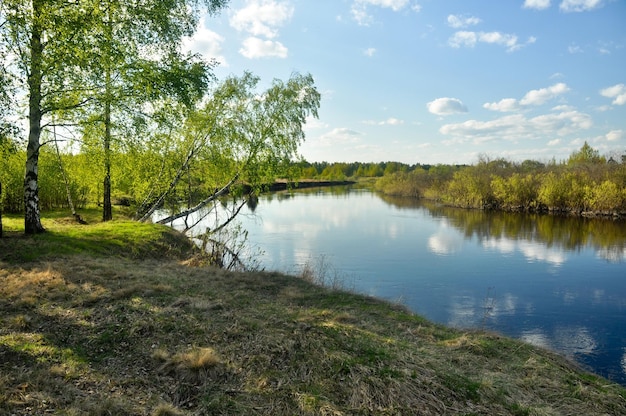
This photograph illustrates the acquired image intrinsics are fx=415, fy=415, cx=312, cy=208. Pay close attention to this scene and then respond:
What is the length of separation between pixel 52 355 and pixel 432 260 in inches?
726

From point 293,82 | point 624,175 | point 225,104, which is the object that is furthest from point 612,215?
point 225,104

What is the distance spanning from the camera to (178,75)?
42.3 ft

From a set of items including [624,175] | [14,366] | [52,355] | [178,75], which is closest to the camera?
[14,366]

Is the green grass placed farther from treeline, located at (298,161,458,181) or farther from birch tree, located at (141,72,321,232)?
treeline, located at (298,161,458,181)

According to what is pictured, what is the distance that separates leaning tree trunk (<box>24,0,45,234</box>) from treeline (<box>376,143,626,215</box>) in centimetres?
4628

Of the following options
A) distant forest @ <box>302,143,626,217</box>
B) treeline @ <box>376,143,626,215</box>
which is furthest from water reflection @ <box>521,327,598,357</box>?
treeline @ <box>376,143,626,215</box>

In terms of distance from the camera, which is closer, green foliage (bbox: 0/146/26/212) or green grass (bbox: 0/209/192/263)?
green grass (bbox: 0/209/192/263)

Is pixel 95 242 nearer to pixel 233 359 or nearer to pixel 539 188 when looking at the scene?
pixel 233 359

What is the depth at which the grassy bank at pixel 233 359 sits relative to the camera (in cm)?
481

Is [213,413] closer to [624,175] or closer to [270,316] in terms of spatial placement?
[270,316]

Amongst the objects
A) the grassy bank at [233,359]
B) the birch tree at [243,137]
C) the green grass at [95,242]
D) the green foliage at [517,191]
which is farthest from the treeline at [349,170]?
the grassy bank at [233,359]

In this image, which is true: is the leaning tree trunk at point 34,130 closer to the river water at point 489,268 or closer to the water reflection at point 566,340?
the river water at point 489,268

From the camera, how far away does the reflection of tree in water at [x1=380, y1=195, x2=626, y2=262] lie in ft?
84.9

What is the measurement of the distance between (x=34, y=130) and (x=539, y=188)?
162ft
